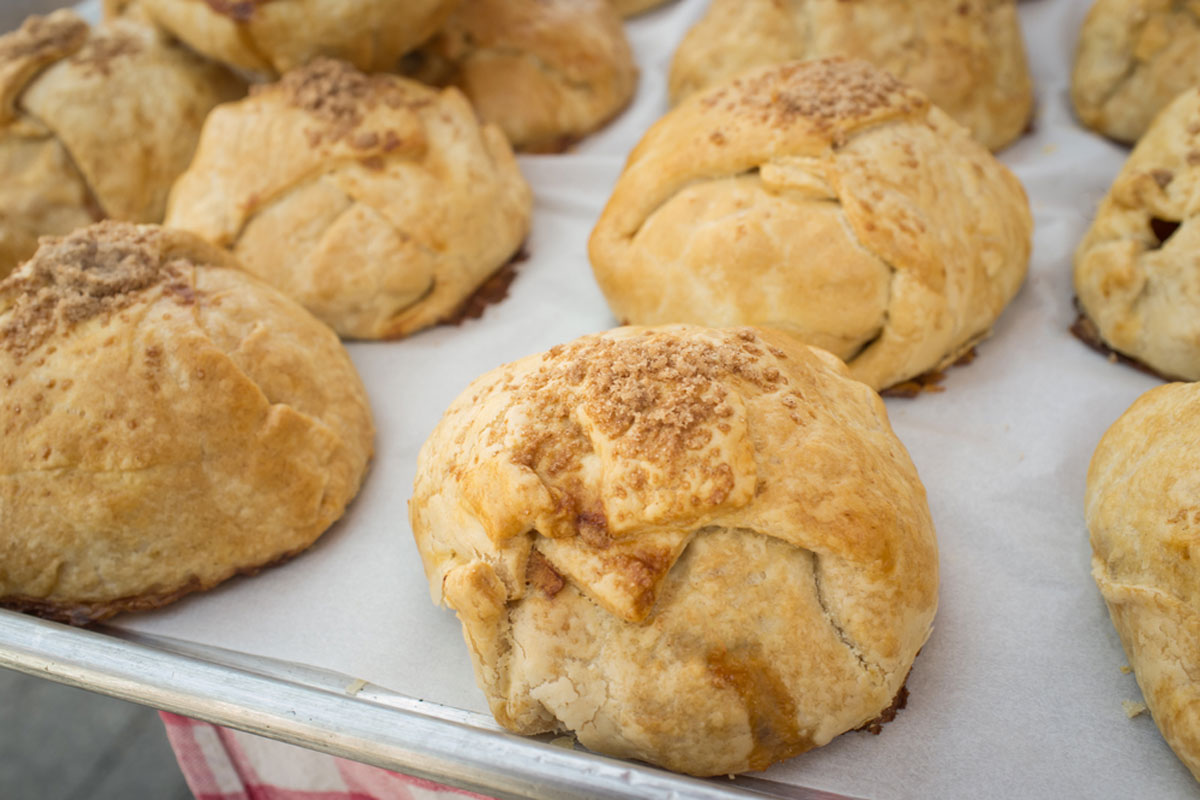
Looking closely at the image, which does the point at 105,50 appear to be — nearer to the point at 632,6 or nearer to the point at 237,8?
the point at 237,8

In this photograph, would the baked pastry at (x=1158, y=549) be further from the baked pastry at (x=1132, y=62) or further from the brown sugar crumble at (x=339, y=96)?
the brown sugar crumble at (x=339, y=96)

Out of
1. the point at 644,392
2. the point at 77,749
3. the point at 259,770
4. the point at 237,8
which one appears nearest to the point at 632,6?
the point at 237,8

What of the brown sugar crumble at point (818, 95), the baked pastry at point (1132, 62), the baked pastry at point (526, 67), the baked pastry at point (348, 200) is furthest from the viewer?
the baked pastry at point (526, 67)

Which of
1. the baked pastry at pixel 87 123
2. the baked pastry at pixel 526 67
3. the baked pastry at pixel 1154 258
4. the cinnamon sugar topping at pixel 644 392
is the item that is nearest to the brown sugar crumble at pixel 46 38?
the baked pastry at pixel 87 123

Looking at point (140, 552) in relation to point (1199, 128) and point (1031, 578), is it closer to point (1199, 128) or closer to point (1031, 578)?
point (1031, 578)

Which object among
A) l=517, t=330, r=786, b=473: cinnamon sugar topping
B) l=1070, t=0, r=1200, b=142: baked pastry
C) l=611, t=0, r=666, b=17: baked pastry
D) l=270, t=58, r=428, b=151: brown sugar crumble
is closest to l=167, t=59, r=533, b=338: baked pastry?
l=270, t=58, r=428, b=151: brown sugar crumble

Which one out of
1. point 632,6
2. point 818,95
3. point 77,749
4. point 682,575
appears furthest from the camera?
point 632,6
